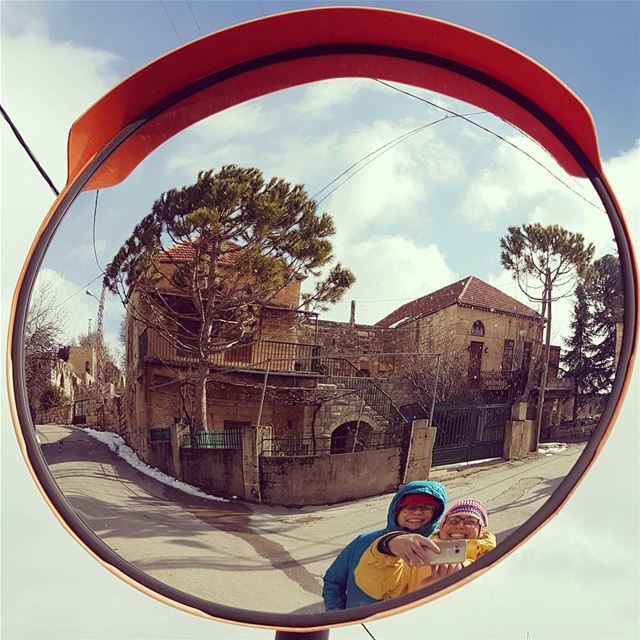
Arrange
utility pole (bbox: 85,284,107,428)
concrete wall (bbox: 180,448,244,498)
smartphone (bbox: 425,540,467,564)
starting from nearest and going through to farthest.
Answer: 1. smartphone (bbox: 425,540,467,564)
2. concrete wall (bbox: 180,448,244,498)
3. utility pole (bbox: 85,284,107,428)

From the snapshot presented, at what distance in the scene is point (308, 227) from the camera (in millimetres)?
1815

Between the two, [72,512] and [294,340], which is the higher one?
[294,340]

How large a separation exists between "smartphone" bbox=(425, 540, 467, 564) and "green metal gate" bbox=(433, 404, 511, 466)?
22cm

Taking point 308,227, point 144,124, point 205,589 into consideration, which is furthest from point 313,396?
point 144,124

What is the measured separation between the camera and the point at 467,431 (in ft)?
5.58

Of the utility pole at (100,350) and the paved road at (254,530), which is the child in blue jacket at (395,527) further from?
the utility pole at (100,350)

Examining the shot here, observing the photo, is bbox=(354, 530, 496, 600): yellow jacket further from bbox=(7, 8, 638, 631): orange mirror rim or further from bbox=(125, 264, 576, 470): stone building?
bbox=(125, 264, 576, 470): stone building

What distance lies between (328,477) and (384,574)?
0.32 metres

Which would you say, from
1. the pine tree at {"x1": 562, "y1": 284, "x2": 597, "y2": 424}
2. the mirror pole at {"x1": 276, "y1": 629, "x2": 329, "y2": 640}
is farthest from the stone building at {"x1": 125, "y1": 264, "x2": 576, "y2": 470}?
the mirror pole at {"x1": 276, "y1": 629, "x2": 329, "y2": 640}

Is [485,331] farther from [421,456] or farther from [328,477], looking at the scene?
[328,477]

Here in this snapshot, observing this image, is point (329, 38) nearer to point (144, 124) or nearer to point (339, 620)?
point (144, 124)

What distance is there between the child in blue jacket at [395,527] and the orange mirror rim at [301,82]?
0.25 ft

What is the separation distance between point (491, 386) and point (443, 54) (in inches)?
40.4

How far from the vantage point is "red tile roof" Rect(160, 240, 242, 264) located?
1.83m
